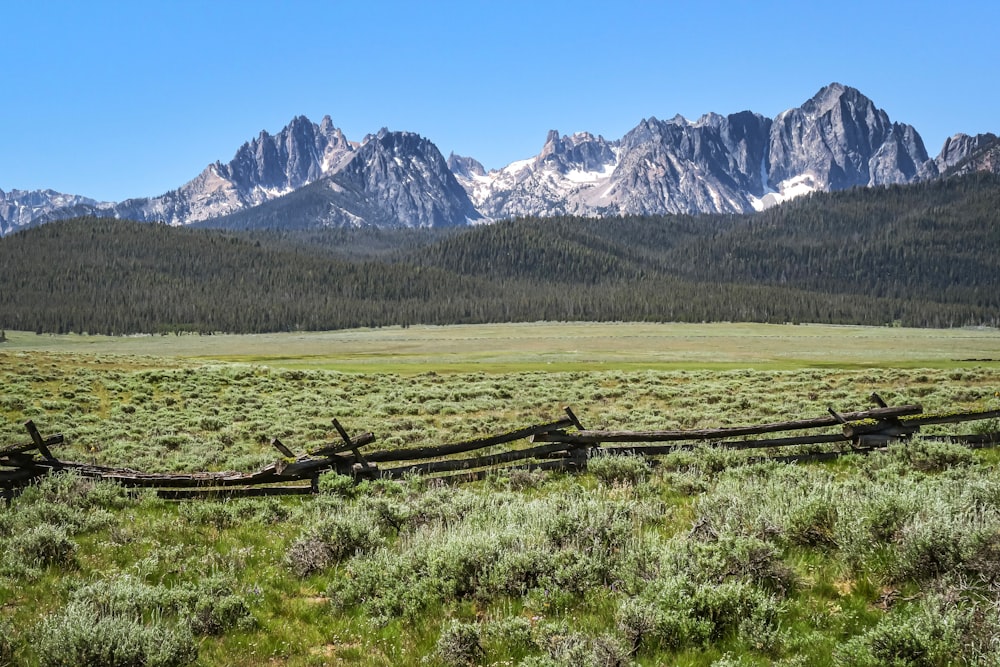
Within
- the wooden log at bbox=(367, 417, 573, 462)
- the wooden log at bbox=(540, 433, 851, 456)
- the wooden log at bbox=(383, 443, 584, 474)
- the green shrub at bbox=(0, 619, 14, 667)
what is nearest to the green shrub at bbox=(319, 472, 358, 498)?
the wooden log at bbox=(367, 417, 573, 462)

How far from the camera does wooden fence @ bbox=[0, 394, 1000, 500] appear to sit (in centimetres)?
1238

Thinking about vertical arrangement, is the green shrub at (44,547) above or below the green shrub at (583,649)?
below

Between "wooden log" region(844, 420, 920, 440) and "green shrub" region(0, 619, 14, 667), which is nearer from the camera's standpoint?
"green shrub" region(0, 619, 14, 667)

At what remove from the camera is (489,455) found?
13953 mm

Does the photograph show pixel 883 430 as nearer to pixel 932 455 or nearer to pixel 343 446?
pixel 932 455

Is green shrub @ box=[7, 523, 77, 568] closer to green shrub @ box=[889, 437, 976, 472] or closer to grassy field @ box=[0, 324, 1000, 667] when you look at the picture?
grassy field @ box=[0, 324, 1000, 667]

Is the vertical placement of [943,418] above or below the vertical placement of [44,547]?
above

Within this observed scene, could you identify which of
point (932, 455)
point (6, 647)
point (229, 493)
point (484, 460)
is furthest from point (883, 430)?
point (6, 647)

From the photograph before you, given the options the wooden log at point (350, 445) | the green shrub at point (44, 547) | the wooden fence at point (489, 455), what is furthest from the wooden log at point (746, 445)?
the green shrub at point (44, 547)

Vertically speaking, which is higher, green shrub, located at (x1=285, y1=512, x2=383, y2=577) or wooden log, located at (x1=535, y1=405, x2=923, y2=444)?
wooden log, located at (x1=535, y1=405, x2=923, y2=444)

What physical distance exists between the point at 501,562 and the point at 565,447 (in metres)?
7.12

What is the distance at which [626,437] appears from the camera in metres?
13.5

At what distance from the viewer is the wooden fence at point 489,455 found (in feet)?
40.6

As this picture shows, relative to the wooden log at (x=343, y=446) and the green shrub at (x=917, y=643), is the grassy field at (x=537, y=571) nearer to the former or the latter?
the green shrub at (x=917, y=643)
